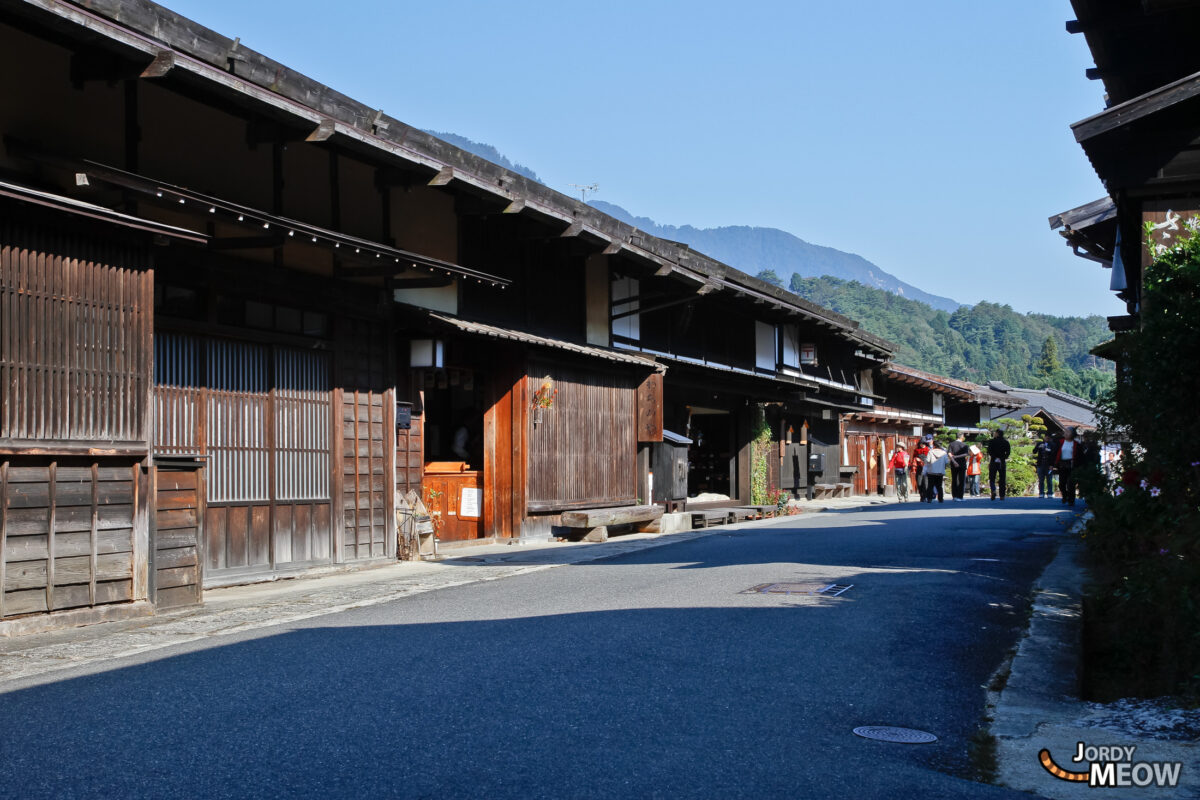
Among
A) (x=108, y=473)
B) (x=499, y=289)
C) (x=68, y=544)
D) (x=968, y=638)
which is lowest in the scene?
(x=968, y=638)

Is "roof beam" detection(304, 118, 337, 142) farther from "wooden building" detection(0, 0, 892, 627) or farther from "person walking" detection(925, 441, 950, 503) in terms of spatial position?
"person walking" detection(925, 441, 950, 503)

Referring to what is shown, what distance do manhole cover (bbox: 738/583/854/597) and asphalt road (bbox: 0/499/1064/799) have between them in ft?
0.64

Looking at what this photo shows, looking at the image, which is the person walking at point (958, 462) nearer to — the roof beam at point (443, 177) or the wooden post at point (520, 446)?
the wooden post at point (520, 446)

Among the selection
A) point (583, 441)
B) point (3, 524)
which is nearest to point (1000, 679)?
point (3, 524)

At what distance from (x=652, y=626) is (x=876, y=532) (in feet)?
31.4

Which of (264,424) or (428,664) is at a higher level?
(264,424)

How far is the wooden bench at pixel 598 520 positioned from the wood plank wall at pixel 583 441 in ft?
1.16

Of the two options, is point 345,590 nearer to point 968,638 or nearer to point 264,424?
point 264,424

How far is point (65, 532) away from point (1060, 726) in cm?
780

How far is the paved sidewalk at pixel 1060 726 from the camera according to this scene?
4754 millimetres

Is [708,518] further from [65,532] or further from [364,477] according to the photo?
[65,532]

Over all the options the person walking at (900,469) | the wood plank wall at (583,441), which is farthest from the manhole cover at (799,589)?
the person walking at (900,469)

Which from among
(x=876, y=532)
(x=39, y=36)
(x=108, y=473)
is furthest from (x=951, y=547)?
(x=39, y=36)

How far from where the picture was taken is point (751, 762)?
15.9 ft
